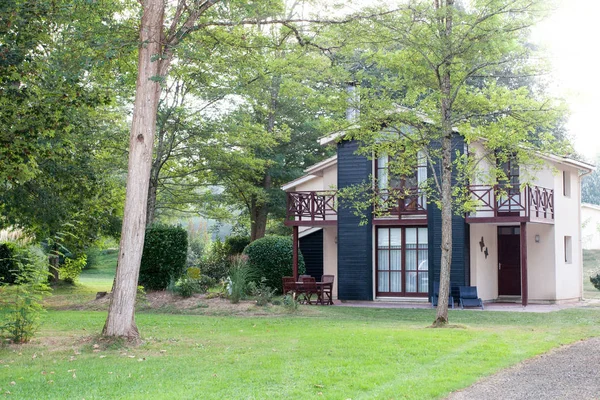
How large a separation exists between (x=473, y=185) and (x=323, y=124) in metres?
6.22

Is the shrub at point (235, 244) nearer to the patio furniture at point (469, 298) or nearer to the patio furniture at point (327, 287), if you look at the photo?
the patio furniture at point (327, 287)

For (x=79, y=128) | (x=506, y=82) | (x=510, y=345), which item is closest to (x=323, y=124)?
(x=79, y=128)

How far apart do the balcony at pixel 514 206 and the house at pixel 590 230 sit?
17460mm

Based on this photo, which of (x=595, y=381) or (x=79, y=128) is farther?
(x=79, y=128)

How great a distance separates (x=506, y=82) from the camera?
35844mm

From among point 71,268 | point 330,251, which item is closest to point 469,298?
point 330,251

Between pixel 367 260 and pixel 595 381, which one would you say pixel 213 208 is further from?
pixel 595 381

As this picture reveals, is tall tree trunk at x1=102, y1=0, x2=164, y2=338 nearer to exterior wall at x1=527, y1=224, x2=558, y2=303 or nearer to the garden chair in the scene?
the garden chair

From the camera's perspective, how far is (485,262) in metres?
22.0

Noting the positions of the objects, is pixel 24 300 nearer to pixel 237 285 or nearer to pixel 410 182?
pixel 237 285

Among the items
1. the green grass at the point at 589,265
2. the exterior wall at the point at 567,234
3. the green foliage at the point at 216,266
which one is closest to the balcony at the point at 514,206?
the exterior wall at the point at 567,234

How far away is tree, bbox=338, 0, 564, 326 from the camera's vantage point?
1345 cm

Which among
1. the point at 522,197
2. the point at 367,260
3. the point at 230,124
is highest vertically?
the point at 230,124

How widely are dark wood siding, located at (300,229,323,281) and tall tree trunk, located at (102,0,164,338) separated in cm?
1442
